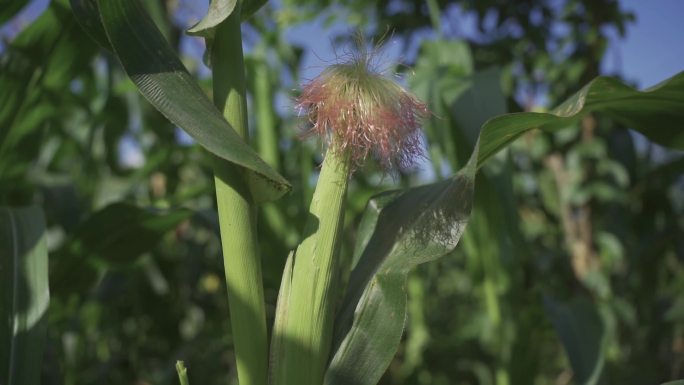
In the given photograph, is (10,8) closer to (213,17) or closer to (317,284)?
(213,17)

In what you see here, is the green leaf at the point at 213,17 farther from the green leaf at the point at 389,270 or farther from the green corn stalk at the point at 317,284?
the green leaf at the point at 389,270

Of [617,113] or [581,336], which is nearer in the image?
[617,113]

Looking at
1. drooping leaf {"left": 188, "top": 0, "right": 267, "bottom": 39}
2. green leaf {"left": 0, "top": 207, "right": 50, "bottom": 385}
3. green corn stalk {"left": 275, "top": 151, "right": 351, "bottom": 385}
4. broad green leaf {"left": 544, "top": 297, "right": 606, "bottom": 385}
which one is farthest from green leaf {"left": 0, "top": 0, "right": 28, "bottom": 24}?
broad green leaf {"left": 544, "top": 297, "right": 606, "bottom": 385}

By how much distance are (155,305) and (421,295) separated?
2.61ft

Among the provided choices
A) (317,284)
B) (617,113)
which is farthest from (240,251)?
(617,113)

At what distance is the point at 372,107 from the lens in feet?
1.86

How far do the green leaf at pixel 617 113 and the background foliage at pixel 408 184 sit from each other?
0.76 feet

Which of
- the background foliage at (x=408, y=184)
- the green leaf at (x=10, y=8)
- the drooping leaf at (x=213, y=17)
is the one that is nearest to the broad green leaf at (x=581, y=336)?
the background foliage at (x=408, y=184)

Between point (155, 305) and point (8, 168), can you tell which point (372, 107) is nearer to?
point (8, 168)

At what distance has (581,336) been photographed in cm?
98

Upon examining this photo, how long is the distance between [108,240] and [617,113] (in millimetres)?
699

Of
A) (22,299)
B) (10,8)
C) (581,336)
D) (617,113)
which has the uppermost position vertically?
(10,8)

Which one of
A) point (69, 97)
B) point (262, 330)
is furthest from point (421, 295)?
point (262, 330)

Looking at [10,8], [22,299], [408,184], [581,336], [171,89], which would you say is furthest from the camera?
[408,184]
